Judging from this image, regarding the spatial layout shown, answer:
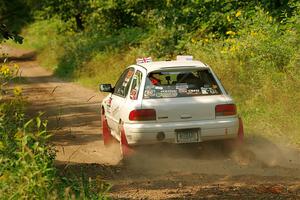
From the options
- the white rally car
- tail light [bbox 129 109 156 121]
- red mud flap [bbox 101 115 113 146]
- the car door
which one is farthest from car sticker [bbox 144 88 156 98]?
red mud flap [bbox 101 115 113 146]

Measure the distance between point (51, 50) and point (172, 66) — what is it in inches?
940

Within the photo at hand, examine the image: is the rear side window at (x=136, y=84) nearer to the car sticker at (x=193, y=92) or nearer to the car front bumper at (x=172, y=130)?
the car front bumper at (x=172, y=130)

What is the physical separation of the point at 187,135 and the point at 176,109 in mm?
434

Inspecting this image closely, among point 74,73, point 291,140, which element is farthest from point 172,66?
point 74,73

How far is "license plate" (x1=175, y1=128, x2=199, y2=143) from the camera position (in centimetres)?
927

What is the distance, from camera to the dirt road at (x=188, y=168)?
7.62 metres

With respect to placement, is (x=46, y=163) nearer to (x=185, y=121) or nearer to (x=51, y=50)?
(x=185, y=121)

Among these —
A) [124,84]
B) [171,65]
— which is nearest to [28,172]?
[171,65]

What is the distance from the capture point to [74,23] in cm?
3412

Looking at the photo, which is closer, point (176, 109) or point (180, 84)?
point (176, 109)

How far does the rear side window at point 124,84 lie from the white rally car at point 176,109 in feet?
1.04

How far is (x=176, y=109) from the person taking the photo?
9242 mm

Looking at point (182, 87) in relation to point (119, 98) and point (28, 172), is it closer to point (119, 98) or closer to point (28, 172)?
point (119, 98)

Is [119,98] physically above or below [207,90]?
below
